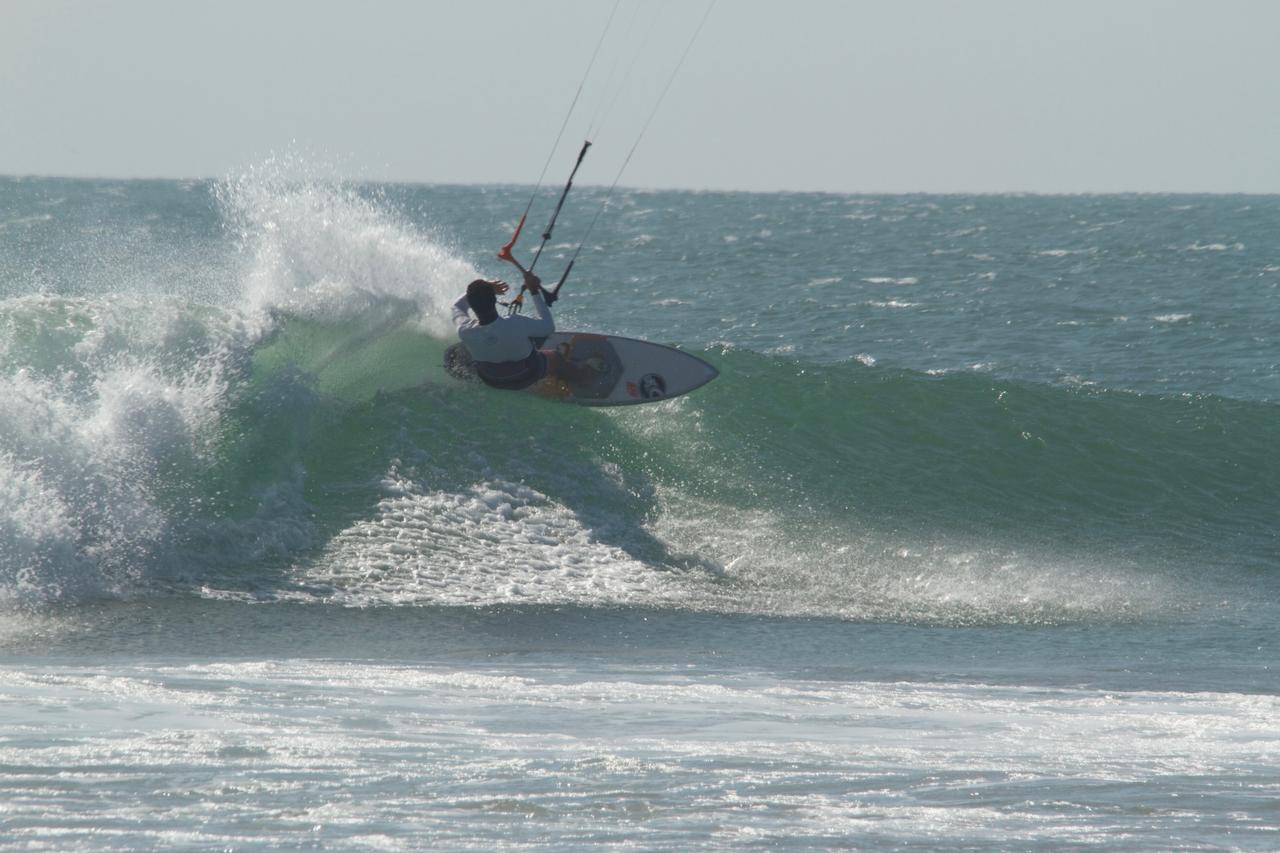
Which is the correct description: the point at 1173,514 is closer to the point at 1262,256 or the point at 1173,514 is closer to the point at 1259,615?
the point at 1259,615

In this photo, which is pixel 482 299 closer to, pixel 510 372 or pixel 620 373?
pixel 510 372

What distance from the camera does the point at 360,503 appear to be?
31.2 feet

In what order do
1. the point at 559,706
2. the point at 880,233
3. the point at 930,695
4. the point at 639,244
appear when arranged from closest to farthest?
1. the point at 559,706
2. the point at 930,695
3. the point at 639,244
4. the point at 880,233

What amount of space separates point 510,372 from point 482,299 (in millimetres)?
663

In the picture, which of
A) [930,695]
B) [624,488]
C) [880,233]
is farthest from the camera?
[880,233]

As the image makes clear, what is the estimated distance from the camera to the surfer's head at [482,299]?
9.09 meters

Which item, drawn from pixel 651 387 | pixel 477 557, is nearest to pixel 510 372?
pixel 477 557

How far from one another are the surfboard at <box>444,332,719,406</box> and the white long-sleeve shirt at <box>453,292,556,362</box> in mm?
1313

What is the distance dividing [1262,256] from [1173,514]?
20.8m

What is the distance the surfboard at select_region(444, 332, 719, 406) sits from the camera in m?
10.9

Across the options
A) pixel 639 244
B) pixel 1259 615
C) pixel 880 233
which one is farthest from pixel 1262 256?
pixel 1259 615

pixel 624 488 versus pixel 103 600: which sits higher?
pixel 624 488

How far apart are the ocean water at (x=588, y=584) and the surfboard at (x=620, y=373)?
328 mm

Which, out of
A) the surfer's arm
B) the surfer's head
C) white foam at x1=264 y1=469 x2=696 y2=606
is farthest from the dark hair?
white foam at x1=264 y1=469 x2=696 y2=606
